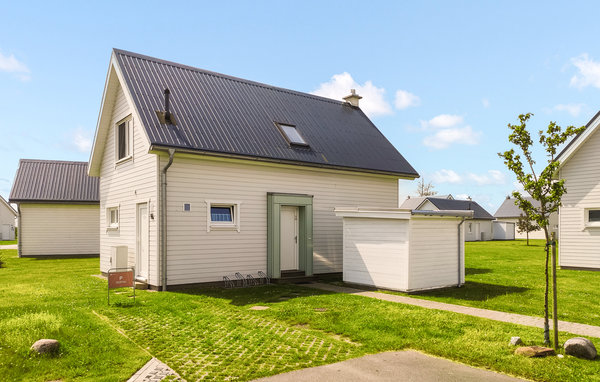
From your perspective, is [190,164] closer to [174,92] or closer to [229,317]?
[174,92]

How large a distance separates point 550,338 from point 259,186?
377 inches

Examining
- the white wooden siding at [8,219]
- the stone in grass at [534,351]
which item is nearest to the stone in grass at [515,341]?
the stone in grass at [534,351]

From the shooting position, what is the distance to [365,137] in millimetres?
20578

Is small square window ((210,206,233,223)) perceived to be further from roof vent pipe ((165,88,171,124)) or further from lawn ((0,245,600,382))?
roof vent pipe ((165,88,171,124))

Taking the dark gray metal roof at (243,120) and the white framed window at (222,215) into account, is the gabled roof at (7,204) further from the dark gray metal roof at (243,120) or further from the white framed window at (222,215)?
the white framed window at (222,215)

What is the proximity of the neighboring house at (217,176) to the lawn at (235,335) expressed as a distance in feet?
7.00

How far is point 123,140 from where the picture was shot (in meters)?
16.6

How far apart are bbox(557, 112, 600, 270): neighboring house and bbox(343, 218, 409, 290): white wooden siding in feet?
32.3

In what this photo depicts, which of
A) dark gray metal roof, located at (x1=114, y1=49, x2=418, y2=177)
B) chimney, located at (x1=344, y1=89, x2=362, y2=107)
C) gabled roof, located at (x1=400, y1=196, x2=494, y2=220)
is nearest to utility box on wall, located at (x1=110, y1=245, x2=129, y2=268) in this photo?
dark gray metal roof, located at (x1=114, y1=49, x2=418, y2=177)

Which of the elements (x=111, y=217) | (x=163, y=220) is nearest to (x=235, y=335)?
(x=163, y=220)

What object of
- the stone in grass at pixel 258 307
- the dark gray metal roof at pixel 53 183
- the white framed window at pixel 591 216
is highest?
the dark gray metal roof at pixel 53 183

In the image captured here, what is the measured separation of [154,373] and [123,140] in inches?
473

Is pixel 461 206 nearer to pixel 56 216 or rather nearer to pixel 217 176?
pixel 56 216

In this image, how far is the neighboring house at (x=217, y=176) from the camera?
44.4 ft
